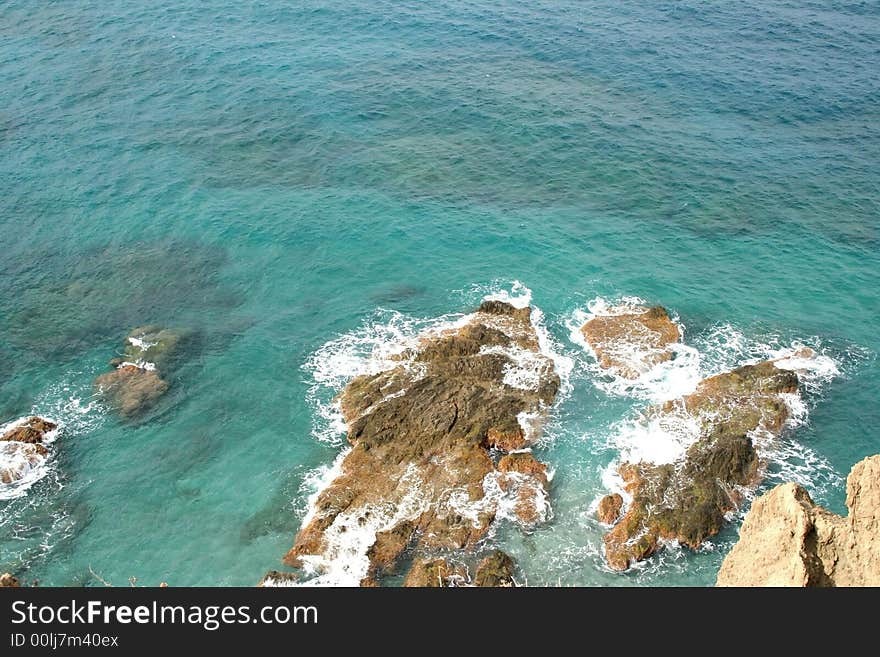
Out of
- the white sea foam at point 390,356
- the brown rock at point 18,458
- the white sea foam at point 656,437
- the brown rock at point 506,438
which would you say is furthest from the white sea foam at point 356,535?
the brown rock at point 18,458

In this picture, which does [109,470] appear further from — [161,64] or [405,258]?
[161,64]

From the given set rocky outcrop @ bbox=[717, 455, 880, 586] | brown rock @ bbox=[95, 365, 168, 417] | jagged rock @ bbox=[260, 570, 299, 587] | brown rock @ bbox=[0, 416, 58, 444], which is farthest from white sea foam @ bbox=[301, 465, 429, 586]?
brown rock @ bbox=[0, 416, 58, 444]

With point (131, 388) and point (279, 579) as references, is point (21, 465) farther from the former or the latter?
point (279, 579)

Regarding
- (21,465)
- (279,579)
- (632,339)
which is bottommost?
(279,579)

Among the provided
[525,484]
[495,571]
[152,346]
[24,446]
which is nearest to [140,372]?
[152,346]

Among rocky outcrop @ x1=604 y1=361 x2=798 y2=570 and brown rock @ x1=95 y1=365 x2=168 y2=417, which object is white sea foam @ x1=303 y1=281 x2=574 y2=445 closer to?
rocky outcrop @ x1=604 y1=361 x2=798 y2=570

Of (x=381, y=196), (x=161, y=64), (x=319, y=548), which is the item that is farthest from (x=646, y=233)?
(x=161, y=64)
